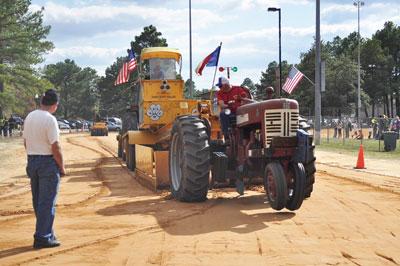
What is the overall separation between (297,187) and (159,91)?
8148 mm

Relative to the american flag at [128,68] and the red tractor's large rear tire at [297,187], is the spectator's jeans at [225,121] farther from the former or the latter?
the american flag at [128,68]

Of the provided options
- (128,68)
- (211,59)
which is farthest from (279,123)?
(128,68)

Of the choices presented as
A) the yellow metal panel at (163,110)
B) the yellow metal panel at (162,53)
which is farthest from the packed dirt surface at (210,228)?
the yellow metal panel at (162,53)

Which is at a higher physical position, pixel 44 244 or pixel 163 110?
pixel 163 110

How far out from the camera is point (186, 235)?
7.71 metres

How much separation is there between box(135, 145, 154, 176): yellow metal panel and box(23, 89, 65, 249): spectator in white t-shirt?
6.00 meters

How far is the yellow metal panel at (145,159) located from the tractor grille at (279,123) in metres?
4.42

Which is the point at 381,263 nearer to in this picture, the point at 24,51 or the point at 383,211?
the point at 383,211

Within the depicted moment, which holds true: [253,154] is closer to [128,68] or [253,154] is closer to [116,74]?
[128,68]

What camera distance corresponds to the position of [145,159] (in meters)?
14.3

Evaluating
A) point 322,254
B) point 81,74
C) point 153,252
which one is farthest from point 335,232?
point 81,74

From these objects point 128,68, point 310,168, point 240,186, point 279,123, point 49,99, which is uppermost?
point 128,68

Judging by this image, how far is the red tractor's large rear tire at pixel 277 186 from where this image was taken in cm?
902

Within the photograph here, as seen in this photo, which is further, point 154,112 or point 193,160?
point 154,112
